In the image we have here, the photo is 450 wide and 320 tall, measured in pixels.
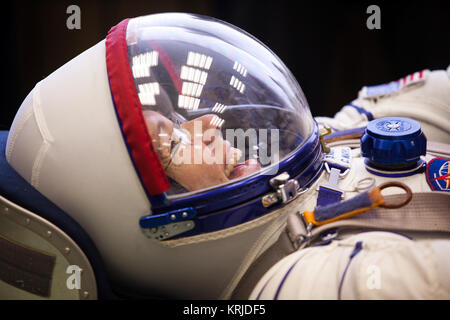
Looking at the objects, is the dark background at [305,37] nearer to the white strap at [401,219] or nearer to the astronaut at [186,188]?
the astronaut at [186,188]

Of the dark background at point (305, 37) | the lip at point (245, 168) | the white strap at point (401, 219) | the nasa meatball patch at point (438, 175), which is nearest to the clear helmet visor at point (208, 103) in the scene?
the lip at point (245, 168)

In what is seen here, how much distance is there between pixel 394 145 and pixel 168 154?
371 mm

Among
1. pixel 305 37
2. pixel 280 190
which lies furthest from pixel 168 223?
pixel 305 37

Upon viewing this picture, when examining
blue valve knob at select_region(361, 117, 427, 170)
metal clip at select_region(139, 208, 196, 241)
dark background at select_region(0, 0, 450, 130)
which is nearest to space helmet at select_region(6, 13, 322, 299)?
metal clip at select_region(139, 208, 196, 241)

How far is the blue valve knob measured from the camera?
33.1 inches

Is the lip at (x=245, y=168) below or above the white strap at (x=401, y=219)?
above

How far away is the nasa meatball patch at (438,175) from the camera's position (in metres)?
0.83

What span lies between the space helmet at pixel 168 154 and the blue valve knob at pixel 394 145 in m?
0.11

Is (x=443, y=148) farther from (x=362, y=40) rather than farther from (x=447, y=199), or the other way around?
(x=362, y=40)

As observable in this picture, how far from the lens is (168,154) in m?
0.76

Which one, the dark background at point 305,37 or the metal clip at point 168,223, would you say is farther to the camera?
the dark background at point 305,37

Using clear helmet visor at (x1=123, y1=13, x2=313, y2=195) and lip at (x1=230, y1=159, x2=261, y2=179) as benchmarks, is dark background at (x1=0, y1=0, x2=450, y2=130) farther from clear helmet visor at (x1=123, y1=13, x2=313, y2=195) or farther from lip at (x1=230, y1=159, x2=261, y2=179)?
lip at (x1=230, y1=159, x2=261, y2=179)

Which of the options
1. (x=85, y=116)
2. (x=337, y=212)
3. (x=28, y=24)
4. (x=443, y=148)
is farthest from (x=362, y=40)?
(x=85, y=116)

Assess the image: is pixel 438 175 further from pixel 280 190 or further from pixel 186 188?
pixel 186 188
